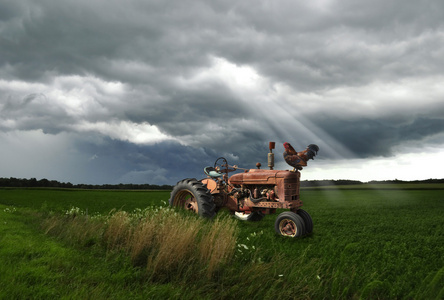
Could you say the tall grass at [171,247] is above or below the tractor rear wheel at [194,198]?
below

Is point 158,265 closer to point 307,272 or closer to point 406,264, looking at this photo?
point 307,272

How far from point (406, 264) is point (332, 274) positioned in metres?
1.62

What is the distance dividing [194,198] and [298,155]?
3910 mm

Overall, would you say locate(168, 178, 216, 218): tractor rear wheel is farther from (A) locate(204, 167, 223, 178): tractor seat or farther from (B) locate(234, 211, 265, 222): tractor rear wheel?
(B) locate(234, 211, 265, 222): tractor rear wheel

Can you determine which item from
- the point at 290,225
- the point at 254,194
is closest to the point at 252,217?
the point at 254,194

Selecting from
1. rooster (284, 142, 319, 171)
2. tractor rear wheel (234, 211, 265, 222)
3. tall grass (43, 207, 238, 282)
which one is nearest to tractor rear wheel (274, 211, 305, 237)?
rooster (284, 142, 319, 171)

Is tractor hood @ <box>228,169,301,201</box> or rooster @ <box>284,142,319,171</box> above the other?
rooster @ <box>284,142,319,171</box>

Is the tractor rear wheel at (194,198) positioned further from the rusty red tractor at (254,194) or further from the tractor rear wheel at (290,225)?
the tractor rear wheel at (290,225)

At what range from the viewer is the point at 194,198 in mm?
9984

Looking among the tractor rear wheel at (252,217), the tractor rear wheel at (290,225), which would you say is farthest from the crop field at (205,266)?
the tractor rear wheel at (252,217)

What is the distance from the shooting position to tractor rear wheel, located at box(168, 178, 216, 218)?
29.7 ft

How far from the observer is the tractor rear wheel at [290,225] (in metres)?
7.09

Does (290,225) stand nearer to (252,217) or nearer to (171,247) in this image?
(252,217)

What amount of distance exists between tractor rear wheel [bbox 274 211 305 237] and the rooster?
4.19ft
